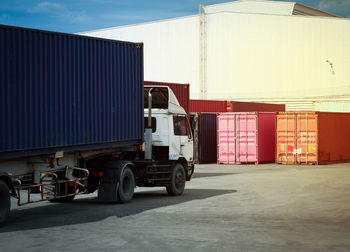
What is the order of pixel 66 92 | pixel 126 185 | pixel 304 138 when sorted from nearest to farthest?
pixel 66 92, pixel 126 185, pixel 304 138

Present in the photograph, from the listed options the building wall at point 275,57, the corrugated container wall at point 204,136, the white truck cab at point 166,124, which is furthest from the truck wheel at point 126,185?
the building wall at point 275,57

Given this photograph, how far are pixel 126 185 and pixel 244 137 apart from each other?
61.2ft

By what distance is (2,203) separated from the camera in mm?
11406

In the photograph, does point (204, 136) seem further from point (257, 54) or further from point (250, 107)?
point (257, 54)

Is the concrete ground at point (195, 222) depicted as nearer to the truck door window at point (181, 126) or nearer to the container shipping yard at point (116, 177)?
the container shipping yard at point (116, 177)

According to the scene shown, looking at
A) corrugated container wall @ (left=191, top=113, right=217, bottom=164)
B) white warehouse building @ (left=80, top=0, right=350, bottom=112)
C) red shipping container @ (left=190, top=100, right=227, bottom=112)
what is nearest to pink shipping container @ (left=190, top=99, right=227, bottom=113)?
red shipping container @ (left=190, top=100, right=227, bottom=112)

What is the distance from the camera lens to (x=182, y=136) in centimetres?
1777

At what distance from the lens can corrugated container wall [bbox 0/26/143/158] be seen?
11.6 metres

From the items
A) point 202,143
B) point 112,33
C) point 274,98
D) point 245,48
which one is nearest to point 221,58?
point 245,48

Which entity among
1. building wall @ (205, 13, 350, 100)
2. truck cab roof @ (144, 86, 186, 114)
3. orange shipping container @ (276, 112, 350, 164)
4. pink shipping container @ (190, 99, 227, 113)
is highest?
building wall @ (205, 13, 350, 100)

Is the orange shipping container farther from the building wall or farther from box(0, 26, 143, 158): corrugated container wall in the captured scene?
the building wall

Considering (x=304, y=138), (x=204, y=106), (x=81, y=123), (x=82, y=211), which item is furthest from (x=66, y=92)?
(x=204, y=106)

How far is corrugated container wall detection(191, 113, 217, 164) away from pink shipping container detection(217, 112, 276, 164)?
133cm

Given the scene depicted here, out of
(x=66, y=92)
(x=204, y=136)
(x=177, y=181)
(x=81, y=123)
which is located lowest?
(x=177, y=181)
